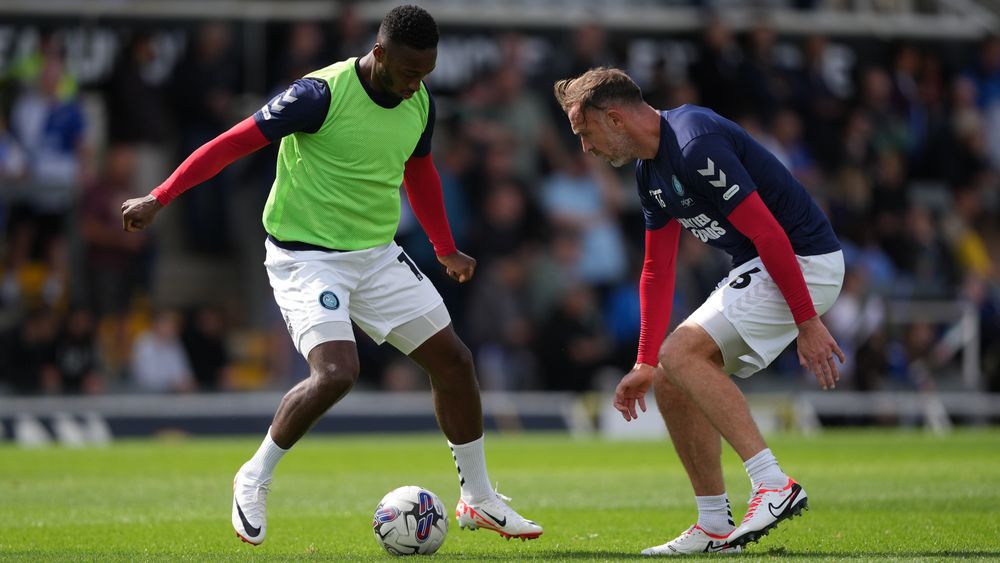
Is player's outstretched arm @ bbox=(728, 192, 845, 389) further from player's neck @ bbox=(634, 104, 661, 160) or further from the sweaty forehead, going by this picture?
the sweaty forehead

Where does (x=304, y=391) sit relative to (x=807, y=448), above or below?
above

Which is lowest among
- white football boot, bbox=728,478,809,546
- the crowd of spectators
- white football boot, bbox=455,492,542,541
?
the crowd of spectators

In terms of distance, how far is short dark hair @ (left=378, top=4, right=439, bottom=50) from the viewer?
7.01m

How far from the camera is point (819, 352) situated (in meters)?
6.46

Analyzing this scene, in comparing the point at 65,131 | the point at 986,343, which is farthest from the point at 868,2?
the point at 65,131

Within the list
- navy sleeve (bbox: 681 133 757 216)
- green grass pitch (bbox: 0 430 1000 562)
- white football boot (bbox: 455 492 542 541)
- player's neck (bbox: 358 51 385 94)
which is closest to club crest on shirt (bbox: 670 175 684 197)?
navy sleeve (bbox: 681 133 757 216)

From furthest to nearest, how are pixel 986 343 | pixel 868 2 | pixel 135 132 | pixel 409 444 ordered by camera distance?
1. pixel 868 2
2. pixel 986 343
3. pixel 135 132
4. pixel 409 444

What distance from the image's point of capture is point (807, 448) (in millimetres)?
15469

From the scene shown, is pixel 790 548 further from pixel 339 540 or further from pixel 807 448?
pixel 807 448

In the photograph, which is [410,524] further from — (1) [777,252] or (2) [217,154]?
(1) [777,252]

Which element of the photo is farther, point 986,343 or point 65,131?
point 986,343

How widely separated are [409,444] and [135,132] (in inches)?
222

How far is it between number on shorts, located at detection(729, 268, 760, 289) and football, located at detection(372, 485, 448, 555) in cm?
180

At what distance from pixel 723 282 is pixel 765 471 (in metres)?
1.05
